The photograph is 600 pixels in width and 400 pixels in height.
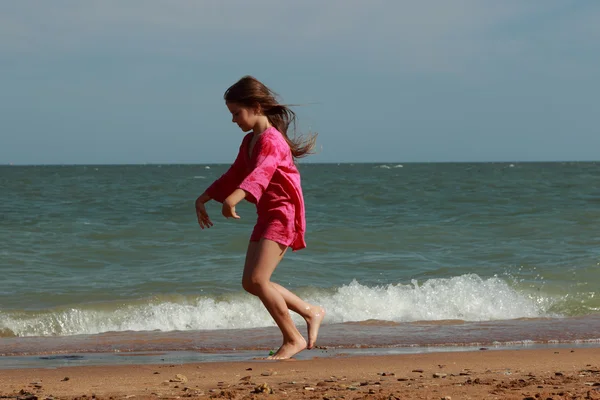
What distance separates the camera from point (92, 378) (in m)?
4.39

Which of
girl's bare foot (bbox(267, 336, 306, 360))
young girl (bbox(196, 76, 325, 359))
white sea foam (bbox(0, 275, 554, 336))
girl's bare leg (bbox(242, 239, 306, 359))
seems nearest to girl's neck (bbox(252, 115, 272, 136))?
young girl (bbox(196, 76, 325, 359))

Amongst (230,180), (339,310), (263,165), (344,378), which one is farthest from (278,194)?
(339,310)

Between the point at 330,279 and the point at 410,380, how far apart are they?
569cm

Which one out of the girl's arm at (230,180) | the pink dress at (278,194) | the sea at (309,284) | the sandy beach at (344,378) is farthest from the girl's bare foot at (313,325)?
the girl's arm at (230,180)

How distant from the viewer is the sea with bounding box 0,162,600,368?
6133mm

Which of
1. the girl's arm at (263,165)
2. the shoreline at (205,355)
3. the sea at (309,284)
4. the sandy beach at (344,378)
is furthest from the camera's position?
the sea at (309,284)

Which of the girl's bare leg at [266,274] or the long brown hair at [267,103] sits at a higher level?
the long brown hair at [267,103]

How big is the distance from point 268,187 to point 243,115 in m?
0.45

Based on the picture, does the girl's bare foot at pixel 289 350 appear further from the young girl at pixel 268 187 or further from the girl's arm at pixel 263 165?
the girl's arm at pixel 263 165

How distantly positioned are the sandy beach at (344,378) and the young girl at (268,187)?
1.32ft

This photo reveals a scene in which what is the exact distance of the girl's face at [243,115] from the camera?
4777 millimetres

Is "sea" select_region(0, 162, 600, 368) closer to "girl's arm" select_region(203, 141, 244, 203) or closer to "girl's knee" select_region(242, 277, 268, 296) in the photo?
"girl's knee" select_region(242, 277, 268, 296)

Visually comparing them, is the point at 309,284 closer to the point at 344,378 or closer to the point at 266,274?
the point at 266,274

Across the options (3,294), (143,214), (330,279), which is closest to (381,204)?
(143,214)
